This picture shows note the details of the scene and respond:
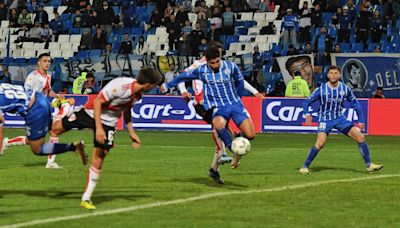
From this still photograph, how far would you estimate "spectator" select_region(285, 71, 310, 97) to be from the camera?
101 ft

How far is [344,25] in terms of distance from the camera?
3512cm

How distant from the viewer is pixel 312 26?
3566 centimetres

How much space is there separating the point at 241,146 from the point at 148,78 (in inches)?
97.8

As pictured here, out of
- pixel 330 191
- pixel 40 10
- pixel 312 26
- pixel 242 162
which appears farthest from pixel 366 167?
pixel 40 10

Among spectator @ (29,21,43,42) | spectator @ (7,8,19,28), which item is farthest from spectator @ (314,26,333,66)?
spectator @ (7,8,19,28)

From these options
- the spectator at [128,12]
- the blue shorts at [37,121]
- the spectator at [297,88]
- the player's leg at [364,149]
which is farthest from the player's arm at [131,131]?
the spectator at [128,12]

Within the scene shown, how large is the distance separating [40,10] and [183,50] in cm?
846

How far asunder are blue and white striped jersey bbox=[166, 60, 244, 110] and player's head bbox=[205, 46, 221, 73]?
0.59 feet

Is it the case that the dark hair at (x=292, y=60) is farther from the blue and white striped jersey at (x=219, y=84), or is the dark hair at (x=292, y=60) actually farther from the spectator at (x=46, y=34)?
the blue and white striped jersey at (x=219, y=84)

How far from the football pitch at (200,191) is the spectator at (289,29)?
40.0ft

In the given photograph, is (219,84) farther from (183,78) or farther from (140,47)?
(140,47)

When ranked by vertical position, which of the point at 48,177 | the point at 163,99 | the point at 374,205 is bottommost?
the point at 163,99

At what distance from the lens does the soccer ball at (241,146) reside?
14.8 meters

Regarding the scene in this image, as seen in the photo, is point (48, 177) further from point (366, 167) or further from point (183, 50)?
point (183, 50)
